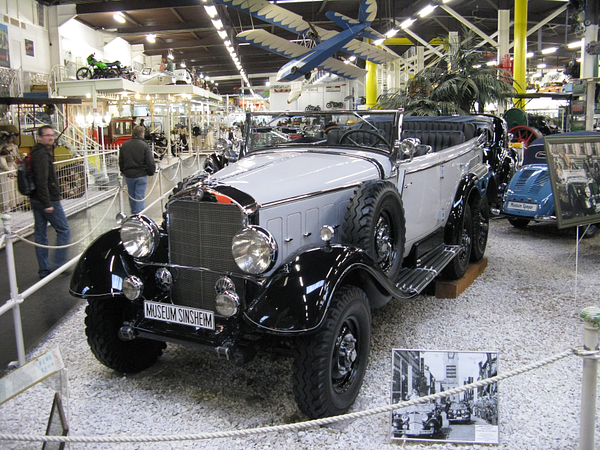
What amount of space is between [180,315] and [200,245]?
0.43 metres

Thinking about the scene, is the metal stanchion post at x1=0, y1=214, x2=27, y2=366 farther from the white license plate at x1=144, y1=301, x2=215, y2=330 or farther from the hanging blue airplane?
the hanging blue airplane

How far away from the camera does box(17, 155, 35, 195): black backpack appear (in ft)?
18.3

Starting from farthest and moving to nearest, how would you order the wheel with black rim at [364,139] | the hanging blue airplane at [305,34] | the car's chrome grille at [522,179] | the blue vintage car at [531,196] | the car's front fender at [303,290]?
the hanging blue airplane at [305,34] → the car's chrome grille at [522,179] → the blue vintage car at [531,196] → the wheel with black rim at [364,139] → the car's front fender at [303,290]

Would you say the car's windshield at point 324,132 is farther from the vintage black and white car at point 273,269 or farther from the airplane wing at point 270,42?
the airplane wing at point 270,42

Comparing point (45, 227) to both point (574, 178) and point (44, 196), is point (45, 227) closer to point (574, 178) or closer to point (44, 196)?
point (44, 196)

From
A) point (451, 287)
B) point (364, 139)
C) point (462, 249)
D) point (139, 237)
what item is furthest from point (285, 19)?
point (139, 237)

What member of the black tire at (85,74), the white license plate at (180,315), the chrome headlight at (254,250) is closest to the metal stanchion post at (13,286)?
the white license plate at (180,315)

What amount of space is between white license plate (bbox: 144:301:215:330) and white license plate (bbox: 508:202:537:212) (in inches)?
230

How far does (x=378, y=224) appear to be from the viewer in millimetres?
3660

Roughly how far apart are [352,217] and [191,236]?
1.06m

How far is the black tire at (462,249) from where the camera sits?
5160 mm

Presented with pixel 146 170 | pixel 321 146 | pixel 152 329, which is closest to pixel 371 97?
pixel 146 170

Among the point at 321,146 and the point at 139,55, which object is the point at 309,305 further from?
the point at 139,55

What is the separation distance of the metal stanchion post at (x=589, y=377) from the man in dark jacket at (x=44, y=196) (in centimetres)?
499
